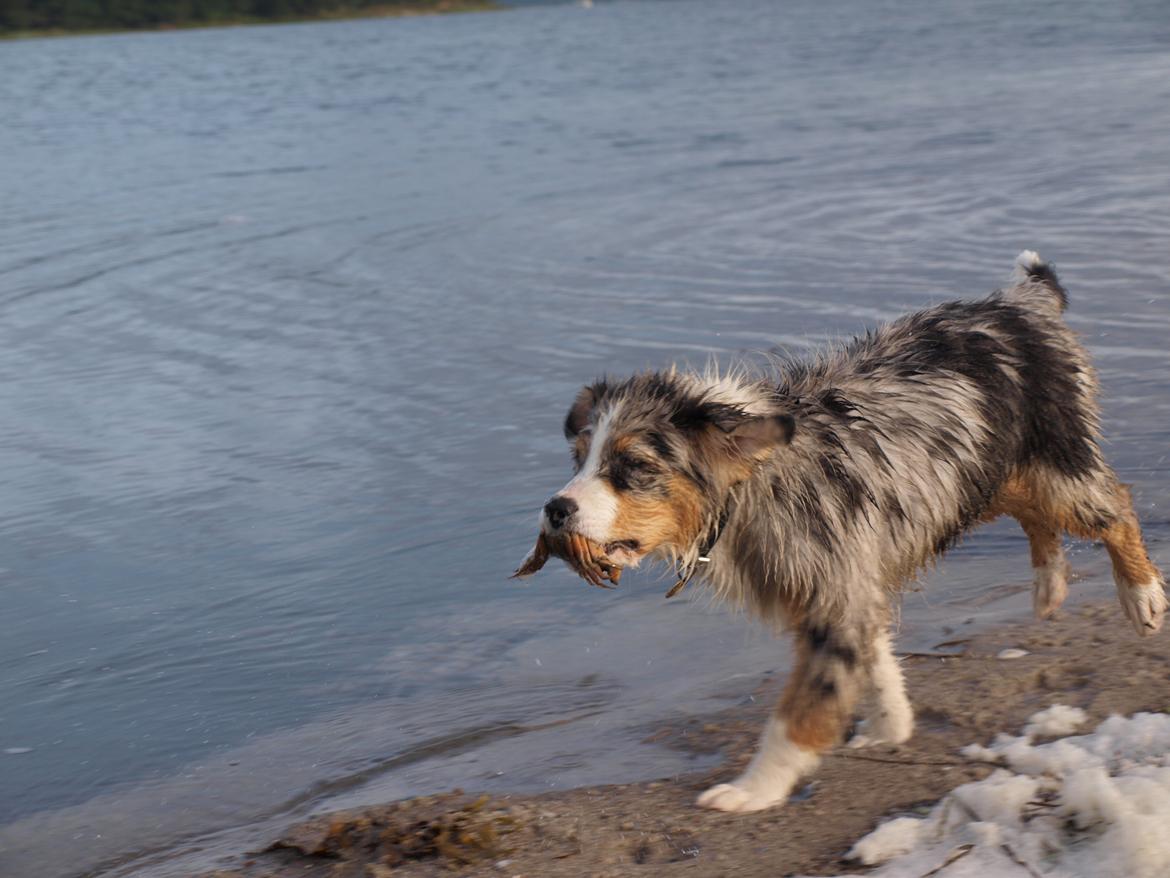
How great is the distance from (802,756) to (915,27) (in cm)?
5272

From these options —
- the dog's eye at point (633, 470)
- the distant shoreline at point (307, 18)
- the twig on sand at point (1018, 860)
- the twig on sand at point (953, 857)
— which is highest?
the distant shoreline at point (307, 18)

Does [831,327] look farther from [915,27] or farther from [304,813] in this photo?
[915,27]

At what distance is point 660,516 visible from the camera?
424 cm

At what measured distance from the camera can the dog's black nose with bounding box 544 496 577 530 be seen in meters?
4.07

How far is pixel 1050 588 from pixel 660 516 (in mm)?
2115

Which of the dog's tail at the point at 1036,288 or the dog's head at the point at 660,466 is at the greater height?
the dog's tail at the point at 1036,288

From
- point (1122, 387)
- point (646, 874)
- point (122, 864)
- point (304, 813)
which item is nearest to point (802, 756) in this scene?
point (646, 874)

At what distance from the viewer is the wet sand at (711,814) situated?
13.2 ft

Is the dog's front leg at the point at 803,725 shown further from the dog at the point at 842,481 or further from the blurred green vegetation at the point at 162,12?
the blurred green vegetation at the point at 162,12

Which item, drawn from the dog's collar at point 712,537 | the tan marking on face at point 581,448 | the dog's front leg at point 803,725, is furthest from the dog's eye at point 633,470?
the dog's front leg at point 803,725

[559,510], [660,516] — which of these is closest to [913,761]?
[660,516]

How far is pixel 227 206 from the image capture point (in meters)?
17.6

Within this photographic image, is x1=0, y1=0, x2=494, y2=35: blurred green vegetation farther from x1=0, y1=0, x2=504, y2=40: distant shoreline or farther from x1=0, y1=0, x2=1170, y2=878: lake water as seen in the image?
x1=0, y1=0, x2=1170, y2=878: lake water

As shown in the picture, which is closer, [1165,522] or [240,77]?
[1165,522]
